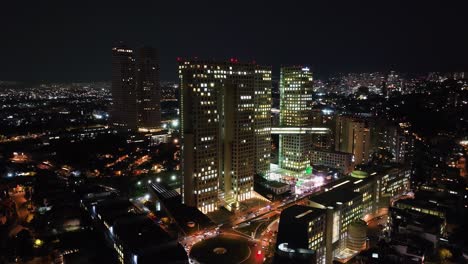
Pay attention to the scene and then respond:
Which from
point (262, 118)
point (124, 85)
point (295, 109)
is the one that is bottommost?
point (262, 118)

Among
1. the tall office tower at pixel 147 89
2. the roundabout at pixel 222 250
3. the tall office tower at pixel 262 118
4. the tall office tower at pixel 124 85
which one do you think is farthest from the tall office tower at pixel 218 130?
the tall office tower at pixel 124 85

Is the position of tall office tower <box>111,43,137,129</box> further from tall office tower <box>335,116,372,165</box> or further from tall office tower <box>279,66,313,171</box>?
tall office tower <box>335,116,372,165</box>

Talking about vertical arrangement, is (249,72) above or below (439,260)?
above

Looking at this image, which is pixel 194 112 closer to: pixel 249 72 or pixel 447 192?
pixel 249 72

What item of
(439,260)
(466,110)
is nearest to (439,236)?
(439,260)

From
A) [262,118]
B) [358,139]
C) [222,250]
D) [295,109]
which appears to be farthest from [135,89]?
[222,250]

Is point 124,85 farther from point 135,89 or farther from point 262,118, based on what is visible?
point 262,118

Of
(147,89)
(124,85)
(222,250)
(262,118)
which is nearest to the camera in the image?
(222,250)

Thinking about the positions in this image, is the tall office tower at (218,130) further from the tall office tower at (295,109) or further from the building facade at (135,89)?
the building facade at (135,89)
